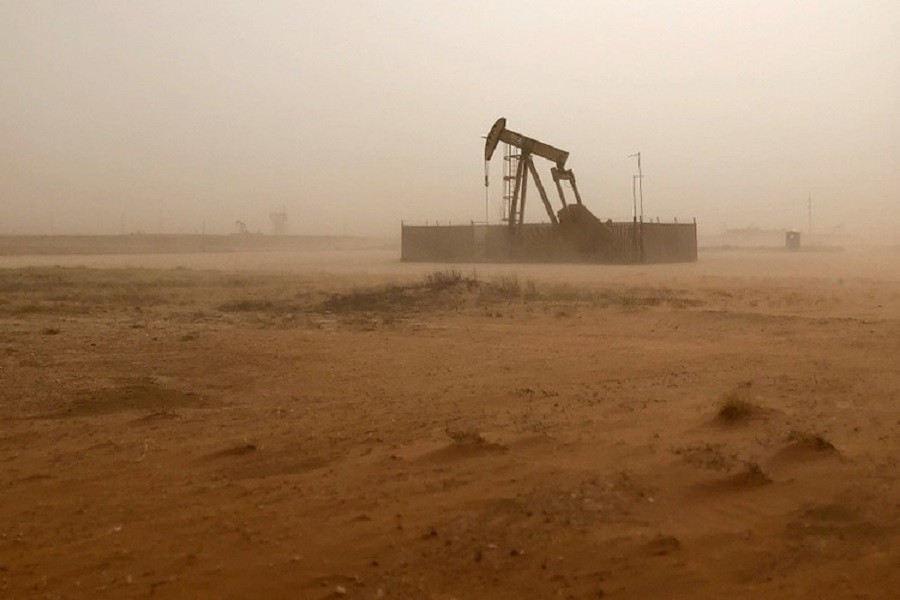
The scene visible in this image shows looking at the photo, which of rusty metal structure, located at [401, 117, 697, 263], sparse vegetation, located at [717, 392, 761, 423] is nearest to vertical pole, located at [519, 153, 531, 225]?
rusty metal structure, located at [401, 117, 697, 263]

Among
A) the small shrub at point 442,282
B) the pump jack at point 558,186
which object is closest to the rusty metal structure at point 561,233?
the pump jack at point 558,186

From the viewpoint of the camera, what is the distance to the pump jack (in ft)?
136

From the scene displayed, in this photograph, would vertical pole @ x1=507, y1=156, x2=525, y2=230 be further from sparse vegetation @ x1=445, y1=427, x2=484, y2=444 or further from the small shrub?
sparse vegetation @ x1=445, y1=427, x2=484, y2=444

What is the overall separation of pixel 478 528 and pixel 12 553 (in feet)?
9.06

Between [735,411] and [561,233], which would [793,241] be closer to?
[561,233]

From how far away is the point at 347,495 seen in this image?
5.94 meters

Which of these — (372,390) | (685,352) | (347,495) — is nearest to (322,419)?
(372,390)

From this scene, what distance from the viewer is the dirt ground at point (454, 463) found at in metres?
4.65

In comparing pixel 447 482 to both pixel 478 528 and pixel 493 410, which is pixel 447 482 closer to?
pixel 478 528

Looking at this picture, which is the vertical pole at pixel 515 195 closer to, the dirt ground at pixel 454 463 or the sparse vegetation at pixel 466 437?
the dirt ground at pixel 454 463

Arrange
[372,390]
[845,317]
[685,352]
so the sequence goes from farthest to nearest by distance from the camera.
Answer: [845,317] → [685,352] → [372,390]

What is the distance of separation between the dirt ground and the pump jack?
27859mm

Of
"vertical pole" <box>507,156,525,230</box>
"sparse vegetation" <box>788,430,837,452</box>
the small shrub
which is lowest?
"sparse vegetation" <box>788,430,837,452</box>

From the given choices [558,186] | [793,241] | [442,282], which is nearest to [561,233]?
[558,186]
